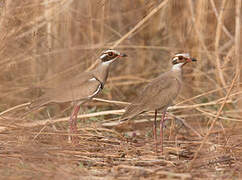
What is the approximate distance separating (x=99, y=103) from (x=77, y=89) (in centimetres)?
178

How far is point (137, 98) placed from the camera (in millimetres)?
4656

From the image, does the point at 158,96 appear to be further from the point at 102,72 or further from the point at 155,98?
the point at 102,72

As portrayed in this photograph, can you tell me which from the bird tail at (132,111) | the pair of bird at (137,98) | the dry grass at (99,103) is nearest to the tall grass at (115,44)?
the dry grass at (99,103)

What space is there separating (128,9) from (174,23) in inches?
30.8

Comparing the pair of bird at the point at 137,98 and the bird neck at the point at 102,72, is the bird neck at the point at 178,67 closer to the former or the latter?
the pair of bird at the point at 137,98

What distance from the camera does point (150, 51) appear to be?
767cm

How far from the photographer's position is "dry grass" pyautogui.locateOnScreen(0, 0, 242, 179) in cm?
373

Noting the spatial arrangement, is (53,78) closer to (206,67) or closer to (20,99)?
(20,99)

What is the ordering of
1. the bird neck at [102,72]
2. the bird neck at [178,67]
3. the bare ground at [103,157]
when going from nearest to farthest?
the bare ground at [103,157]
the bird neck at [178,67]
the bird neck at [102,72]

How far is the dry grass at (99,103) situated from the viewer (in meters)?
3.73

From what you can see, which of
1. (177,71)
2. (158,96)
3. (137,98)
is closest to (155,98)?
(158,96)

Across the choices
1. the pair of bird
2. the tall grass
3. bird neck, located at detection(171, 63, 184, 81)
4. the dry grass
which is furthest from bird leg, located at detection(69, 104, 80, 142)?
bird neck, located at detection(171, 63, 184, 81)

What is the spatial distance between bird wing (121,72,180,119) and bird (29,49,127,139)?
1.65 ft

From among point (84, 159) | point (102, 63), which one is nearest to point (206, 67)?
point (102, 63)
